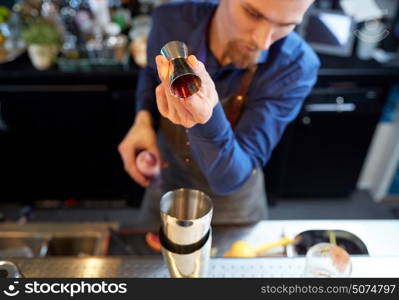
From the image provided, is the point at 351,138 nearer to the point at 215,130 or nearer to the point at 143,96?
the point at 143,96

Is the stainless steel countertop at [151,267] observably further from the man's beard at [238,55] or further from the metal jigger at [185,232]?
the man's beard at [238,55]

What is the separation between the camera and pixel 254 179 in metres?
1.23

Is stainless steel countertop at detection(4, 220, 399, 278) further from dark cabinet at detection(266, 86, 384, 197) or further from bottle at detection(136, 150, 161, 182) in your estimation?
dark cabinet at detection(266, 86, 384, 197)

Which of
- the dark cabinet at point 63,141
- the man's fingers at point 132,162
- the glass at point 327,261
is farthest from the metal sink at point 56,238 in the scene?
the dark cabinet at point 63,141

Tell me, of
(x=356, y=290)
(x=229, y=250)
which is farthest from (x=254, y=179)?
(x=356, y=290)

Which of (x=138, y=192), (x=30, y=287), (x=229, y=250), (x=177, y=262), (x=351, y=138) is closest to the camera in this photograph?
(x=30, y=287)

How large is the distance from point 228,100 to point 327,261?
375 mm

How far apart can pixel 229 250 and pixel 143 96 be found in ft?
1.79

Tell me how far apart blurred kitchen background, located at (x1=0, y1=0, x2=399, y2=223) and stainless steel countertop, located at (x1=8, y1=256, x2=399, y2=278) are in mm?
1008

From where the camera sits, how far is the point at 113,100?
6.20 feet

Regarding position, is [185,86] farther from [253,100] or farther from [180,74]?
[253,100]

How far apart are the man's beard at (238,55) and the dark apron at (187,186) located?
13cm

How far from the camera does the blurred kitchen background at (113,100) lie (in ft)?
6.00

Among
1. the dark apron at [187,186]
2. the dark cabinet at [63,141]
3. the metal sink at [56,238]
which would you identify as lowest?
the dark cabinet at [63,141]
